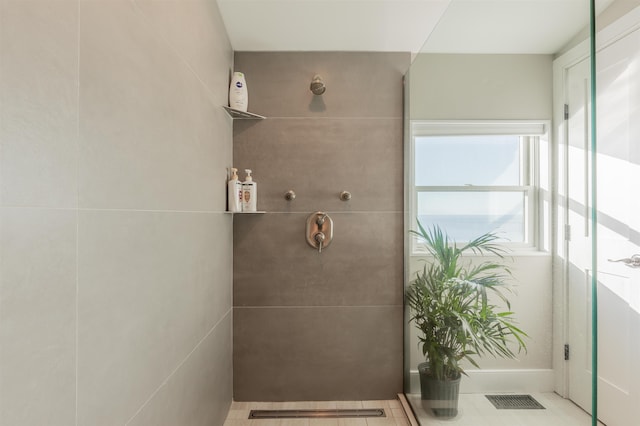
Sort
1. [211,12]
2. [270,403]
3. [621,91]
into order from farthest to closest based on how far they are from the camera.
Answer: [270,403], [211,12], [621,91]

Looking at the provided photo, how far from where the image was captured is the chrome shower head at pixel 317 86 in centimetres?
220

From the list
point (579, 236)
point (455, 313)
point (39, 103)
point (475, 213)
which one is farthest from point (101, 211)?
point (455, 313)

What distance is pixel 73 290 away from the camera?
2.41 feet

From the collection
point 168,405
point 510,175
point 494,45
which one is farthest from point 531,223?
point 168,405

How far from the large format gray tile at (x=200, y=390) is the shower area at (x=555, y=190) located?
1.11 m

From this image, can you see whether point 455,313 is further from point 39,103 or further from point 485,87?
point 39,103

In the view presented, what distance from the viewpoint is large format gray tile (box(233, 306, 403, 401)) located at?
89.6 inches

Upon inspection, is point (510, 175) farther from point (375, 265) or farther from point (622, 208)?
point (375, 265)

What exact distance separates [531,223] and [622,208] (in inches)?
9.7

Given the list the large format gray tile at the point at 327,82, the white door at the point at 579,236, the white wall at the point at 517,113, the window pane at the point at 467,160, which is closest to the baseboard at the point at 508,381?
the white wall at the point at 517,113

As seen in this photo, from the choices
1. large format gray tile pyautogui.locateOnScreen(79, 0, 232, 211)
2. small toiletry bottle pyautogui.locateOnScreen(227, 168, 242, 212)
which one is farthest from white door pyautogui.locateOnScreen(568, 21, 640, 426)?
small toiletry bottle pyautogui.locateOnScreen(227, 168, 242, 212)

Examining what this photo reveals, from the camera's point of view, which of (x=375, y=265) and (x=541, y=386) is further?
(x=375, y=265)

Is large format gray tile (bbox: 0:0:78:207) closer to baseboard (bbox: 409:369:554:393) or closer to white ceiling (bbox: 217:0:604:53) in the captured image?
white ceiling (bbox: 217:0:604:53)

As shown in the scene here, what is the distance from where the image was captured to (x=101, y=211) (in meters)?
0.84
